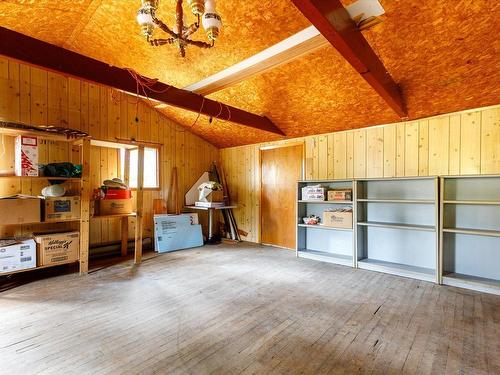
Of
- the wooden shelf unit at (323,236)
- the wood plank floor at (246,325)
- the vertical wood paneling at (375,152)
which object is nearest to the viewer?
the wood plank floor at (246,325)

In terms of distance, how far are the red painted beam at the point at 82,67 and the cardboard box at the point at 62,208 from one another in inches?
64.6

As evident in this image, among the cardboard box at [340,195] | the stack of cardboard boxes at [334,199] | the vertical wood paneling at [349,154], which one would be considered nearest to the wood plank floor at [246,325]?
the stack of cardboard boxes at [334,199]

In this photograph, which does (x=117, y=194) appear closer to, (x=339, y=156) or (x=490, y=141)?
(x=339, y=156)

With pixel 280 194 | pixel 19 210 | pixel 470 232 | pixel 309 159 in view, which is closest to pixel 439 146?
pixel 470 232

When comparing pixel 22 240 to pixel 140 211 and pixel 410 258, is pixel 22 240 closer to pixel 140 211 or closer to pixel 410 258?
pixel 140 211

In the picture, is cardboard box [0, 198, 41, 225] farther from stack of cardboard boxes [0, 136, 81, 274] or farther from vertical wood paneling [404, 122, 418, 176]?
vertical wood paneling [404, 122, 418, 176]

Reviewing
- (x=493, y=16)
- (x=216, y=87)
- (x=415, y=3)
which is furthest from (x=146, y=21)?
(x=493, y=16)

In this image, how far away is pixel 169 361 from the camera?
5.49 ft

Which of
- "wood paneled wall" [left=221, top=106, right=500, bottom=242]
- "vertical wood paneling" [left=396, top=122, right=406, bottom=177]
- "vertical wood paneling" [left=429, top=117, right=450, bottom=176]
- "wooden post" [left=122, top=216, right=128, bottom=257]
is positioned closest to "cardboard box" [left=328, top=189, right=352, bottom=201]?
"wood paneled wall" [left=221, top=106, right=500, bottom=242]

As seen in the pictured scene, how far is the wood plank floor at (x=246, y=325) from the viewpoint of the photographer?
166cm

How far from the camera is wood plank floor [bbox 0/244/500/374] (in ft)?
5.44

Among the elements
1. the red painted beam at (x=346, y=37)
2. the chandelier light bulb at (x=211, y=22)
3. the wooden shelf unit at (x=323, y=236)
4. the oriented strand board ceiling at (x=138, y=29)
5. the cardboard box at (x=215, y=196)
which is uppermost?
the oriented strand board ceiling at (x=138, y=29)

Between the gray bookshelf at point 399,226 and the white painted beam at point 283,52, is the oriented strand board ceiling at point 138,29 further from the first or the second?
the gray bookshelf at point 399,226

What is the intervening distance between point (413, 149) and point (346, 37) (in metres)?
2.28
